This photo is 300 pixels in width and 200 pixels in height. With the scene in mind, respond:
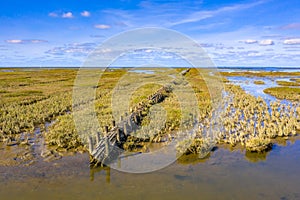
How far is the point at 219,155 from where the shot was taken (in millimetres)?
14008

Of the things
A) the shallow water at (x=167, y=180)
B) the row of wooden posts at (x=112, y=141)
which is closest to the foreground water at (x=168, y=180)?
the shallow water at (x=167, y=180)

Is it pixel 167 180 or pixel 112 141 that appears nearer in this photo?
pixel 167 180

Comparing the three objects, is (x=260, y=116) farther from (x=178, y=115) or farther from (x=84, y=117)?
(x=84, y=117)

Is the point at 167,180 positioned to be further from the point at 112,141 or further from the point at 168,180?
the point at 112,141

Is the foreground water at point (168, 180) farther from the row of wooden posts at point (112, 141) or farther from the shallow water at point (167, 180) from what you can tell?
the row of wooden posts at point (112, 141)

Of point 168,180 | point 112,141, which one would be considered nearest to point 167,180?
point 168,180

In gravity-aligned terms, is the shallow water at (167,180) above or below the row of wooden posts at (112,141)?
below

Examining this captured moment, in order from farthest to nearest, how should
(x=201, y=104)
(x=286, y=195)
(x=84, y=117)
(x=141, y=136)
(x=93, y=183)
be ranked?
(x=201, y=104) → (x=84, y=117) → (x=141, y=136) → (x=93, y=183) → (x=286, y=195)

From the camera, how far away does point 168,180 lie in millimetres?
11320

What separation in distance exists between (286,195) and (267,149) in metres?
4.92

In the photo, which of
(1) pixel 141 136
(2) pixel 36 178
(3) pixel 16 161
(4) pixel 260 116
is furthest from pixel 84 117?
(4) pixel 260 116

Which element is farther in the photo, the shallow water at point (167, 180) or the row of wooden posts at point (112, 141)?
the row of wooden posts at point (112, 141)

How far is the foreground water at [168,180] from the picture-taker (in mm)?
10172

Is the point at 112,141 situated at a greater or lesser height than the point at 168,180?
greater
